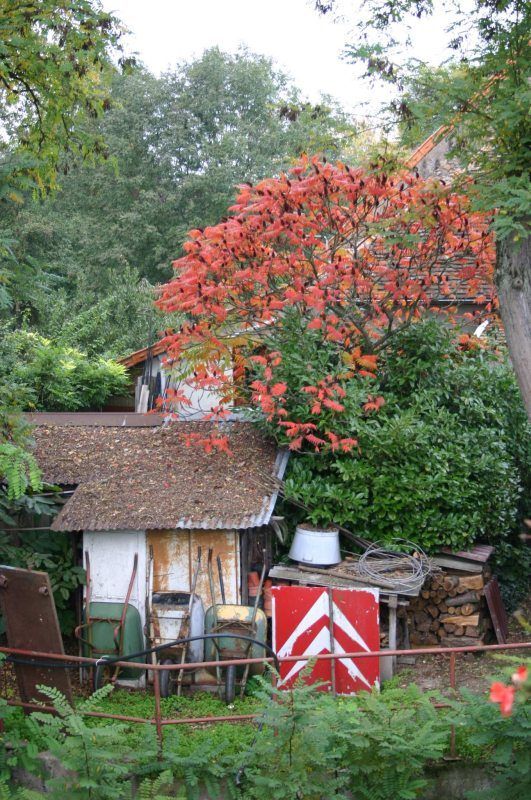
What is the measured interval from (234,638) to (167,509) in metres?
1.61

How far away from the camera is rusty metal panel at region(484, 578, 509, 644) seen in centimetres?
955

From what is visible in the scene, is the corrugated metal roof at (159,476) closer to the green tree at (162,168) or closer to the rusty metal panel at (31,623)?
the rusty metal panel at (31,623)

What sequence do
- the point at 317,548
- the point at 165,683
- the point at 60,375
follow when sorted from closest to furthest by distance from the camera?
the point at 165,683 < the point at 317,548 < the point at 60,375

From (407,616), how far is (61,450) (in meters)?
4.84

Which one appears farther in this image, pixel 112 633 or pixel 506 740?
pixel 112 633

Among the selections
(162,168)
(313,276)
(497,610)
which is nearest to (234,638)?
(497,610)

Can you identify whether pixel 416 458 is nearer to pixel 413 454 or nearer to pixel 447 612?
pixel 413 454

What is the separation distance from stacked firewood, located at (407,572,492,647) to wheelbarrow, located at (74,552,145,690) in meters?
3.20

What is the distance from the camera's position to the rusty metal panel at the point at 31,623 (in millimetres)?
7441

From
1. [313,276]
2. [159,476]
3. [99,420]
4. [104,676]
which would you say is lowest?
[104,676]

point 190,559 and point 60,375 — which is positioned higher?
point 60,375

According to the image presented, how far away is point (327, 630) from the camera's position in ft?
27.4

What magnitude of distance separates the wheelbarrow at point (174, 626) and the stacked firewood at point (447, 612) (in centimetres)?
255

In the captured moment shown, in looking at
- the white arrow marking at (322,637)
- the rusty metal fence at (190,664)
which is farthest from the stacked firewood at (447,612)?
the rusty metal fence at (190,664)
